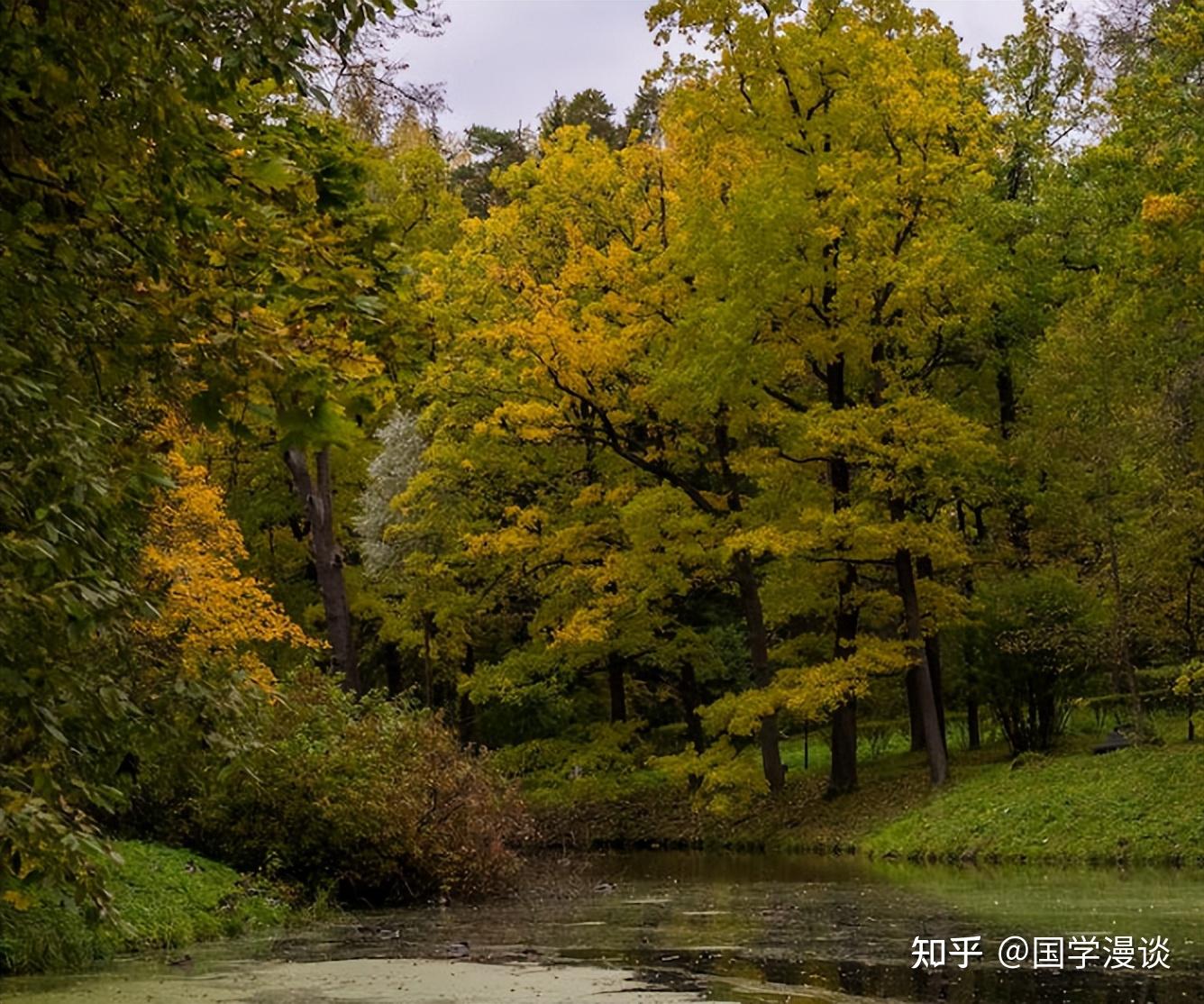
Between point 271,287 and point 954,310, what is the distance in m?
20.0

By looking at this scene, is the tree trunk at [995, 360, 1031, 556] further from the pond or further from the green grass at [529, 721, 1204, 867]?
the pond

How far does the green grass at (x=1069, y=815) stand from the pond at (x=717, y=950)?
1719mm

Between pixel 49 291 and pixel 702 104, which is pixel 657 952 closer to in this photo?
pixel 49 291

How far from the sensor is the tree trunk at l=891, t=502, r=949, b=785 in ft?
81.0

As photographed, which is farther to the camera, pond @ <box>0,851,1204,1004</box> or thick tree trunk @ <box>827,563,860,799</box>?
thick tree trunk @ <box>827,563,860,799</box>

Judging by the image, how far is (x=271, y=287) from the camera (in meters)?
6.38

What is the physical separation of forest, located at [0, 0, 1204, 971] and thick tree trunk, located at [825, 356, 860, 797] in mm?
98

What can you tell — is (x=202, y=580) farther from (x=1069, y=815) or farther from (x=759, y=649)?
(x=1069, y=815)

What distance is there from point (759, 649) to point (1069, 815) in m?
7.79

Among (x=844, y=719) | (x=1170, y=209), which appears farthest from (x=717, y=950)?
(x=844, y=719)

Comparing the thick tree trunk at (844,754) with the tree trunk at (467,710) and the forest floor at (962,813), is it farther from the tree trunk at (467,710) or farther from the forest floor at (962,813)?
the tree trunk at (467,710)

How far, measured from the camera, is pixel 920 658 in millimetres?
24812

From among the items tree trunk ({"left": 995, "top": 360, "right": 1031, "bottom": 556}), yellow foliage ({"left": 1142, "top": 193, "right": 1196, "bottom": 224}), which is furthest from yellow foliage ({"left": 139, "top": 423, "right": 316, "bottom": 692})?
tree trunk ({"left": 995, "top": 360, "right": 1031, "bottom": 556})

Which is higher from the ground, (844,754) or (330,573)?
(330,573)
